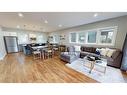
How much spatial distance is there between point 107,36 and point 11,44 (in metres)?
8.40

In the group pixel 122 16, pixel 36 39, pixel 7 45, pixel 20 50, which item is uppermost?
pixel 122 16

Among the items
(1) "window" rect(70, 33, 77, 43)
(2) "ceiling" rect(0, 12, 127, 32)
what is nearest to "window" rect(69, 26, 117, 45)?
(1) "window" rect(70, 33, 77, 43)

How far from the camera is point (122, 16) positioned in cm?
335

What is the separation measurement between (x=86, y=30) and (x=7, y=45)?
24.5ft

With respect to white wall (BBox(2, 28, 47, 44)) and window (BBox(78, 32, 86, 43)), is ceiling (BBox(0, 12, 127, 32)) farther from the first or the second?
white wall (BBox(2, 28, 47, 44))

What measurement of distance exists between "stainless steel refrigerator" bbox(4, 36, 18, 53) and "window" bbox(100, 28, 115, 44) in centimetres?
799

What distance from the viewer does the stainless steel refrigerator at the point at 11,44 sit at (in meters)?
6.34

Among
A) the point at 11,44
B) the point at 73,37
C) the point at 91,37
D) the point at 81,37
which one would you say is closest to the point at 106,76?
the point at 91,37

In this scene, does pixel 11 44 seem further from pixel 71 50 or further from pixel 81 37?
pixel 81 37

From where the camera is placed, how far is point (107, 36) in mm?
4141

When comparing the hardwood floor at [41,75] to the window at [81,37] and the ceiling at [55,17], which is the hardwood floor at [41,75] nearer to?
the ceiling at [55,17]

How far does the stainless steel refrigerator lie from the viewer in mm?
6337
